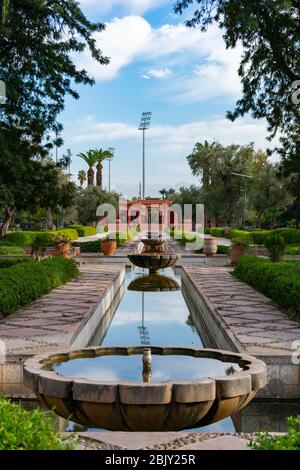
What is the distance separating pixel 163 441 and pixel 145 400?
26cm

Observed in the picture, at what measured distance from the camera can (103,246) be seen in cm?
2150

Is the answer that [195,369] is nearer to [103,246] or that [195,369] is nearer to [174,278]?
[174,278]

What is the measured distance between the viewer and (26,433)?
2.34 meters

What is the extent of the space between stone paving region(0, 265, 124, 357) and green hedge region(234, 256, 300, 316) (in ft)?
9.23

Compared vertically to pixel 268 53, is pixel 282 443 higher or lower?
lower

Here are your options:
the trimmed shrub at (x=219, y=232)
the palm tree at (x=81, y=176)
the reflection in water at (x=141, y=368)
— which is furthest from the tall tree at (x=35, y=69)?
the palm tree at (x=81, y=176)

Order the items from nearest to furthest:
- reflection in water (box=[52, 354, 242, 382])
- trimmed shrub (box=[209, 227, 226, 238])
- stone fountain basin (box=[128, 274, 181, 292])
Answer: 1. reflection in water (box=[52, 354, 242, 382])
2. stone fountain basin (box=[128, 274, 181, 292])
3. trimmed shrub (box=[209, 227, 226, 238])

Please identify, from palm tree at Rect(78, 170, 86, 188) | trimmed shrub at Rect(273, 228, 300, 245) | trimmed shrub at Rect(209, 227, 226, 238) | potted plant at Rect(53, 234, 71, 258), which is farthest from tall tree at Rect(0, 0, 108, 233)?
palm tree at Rect(78, 170, 86, 188)

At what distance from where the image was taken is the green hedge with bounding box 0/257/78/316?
321 inches

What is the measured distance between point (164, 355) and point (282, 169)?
1165 centimetres

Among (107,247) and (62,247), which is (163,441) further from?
(107,247)

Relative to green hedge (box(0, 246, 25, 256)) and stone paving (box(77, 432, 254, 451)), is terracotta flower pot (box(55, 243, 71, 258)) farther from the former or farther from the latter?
stone paving (box(77, 432, 254, 451))

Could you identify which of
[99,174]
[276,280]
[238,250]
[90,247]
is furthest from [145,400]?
[99,174]
